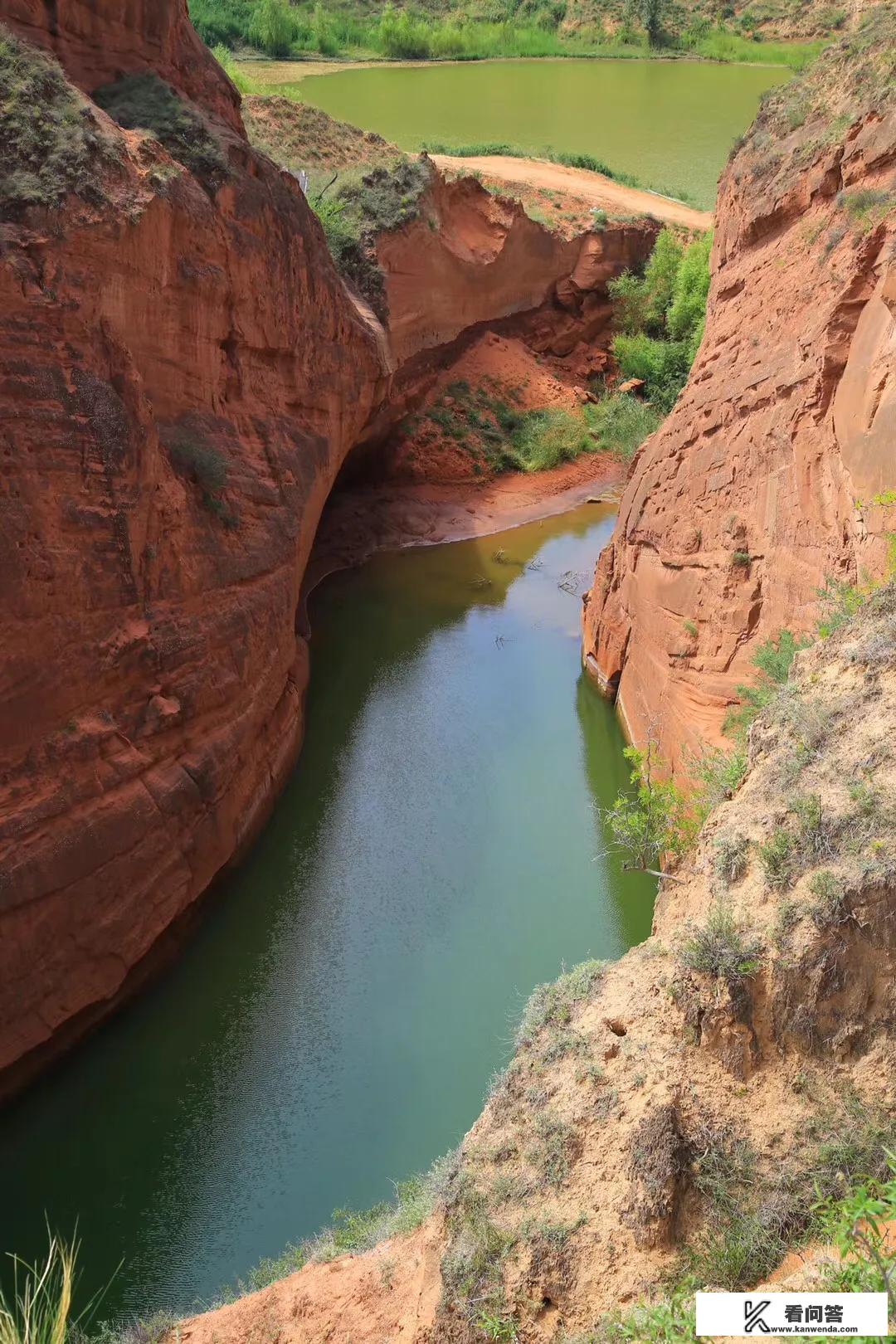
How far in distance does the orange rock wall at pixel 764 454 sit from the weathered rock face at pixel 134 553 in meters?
4.92

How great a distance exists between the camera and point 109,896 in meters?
9.53

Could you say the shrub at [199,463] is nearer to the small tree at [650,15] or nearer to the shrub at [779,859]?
the shrub at [779,859]

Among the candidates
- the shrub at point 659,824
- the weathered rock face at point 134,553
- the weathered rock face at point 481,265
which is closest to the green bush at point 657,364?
the weathered rock face at point 481,265

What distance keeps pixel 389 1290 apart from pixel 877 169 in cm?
1189

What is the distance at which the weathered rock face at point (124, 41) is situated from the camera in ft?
38.4

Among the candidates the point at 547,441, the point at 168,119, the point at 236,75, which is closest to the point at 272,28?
the point at 236,75

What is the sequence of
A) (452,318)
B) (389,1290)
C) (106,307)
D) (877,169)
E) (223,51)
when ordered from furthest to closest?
(223,51)
(452,318)
(877,169)
(106,307)
(389,1290)

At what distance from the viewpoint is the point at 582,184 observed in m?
32.4

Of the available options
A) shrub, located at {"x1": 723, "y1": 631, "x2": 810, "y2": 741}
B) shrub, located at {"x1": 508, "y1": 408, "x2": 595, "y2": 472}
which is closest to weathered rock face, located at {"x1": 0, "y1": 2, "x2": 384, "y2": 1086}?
shrub, located at {"x1": 723, "y1": 631, "x2": 810, "y2": 741}

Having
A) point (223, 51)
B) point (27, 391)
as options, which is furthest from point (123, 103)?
point (223, 51)

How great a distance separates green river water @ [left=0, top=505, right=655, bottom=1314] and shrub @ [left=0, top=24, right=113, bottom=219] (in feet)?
23.6

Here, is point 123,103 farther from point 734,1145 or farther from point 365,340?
point 734,1145

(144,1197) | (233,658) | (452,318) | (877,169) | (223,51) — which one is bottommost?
(144,1197)

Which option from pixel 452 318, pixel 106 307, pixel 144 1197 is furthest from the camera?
pixel 452 318
